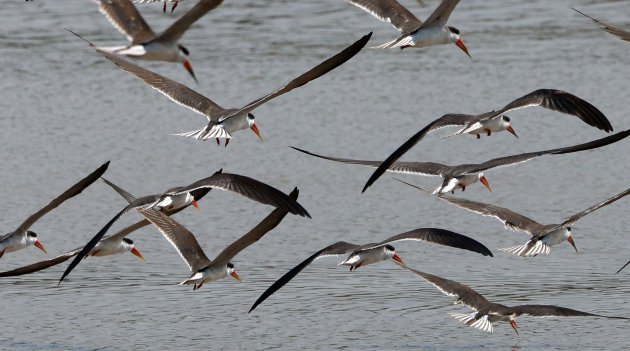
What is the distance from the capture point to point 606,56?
19.4 m

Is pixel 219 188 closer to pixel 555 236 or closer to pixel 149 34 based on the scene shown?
pixel 149 34

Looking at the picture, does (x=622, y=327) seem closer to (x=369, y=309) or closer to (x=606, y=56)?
(x=369, y=309)

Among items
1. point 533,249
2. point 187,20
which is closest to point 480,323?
point 533,249

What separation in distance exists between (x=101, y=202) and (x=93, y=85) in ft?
14.9

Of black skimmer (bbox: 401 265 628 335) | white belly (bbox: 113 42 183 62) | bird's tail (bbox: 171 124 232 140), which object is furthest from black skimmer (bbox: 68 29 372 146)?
black skimmer (bbox: 401 265 628 335)

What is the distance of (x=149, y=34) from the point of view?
9062mm

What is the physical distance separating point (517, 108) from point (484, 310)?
1335 millimetres

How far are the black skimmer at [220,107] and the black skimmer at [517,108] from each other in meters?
0.62

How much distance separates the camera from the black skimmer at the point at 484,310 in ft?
32.6

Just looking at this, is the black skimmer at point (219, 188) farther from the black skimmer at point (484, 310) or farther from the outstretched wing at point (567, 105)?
the outstretched wing at point (567, 105)

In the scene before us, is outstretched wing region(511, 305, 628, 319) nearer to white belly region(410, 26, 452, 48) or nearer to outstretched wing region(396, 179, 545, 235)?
outstretched wing region(396, 179, 545, 235)

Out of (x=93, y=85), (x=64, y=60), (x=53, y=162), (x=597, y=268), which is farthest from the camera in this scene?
(x=64, y=60)

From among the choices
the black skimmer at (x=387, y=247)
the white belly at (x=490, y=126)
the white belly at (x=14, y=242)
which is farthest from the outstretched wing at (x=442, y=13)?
the white belly at (x=14, y=242)

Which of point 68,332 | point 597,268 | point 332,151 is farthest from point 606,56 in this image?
point 68,332
